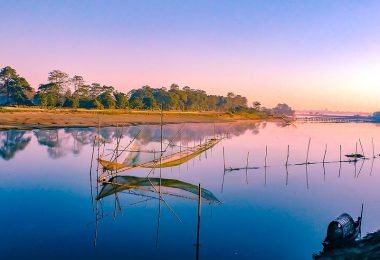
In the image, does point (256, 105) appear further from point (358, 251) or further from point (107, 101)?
point (358, 251)

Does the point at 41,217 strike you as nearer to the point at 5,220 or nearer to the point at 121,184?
the point at 5,220

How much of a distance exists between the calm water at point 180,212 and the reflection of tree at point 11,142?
0.33 metres

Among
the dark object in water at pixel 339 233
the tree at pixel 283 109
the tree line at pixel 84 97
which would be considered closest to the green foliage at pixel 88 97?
the tree line at pixel 84 97

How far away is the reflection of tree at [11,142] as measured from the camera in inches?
785

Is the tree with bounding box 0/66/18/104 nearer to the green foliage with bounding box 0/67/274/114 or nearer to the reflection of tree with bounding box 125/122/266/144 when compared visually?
the green foliage with bounding box 0/67/274/114

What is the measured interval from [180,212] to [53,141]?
18814mm

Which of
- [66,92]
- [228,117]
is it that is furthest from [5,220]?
[228,117]

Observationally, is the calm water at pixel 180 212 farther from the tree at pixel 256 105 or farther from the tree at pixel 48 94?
the tree at pixel 256 105

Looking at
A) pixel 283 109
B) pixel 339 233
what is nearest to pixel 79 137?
pixel 339 233

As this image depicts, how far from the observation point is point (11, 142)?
2402 cm

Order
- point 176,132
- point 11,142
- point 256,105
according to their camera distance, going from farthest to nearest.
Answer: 1. point 256,105
2. point 176,132
3. point 11,142

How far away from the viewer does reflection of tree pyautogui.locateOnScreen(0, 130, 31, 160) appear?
19.9 m

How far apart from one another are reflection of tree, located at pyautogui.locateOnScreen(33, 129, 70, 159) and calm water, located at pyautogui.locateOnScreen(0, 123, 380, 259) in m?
1.46

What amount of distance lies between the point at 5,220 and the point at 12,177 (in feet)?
19.3
